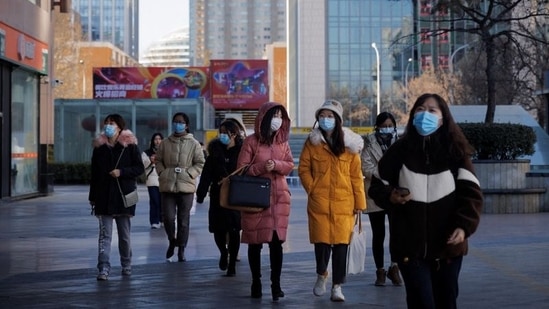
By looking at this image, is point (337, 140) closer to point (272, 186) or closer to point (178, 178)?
point (272, 186)

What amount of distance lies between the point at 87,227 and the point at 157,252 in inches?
201

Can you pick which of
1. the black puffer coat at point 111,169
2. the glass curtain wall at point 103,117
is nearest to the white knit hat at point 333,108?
the black puffer coat at point 111,169

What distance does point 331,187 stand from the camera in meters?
9.62

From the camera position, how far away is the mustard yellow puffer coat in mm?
9570

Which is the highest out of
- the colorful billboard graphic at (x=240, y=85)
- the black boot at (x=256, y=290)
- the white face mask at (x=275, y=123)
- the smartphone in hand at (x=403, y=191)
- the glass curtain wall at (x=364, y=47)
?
the glass curtain wall at (x=364, y=47)

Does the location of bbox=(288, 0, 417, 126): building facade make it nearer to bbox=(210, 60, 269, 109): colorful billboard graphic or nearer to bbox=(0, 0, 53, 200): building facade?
bbox=(210, 60, 269, 109): colorful billboard graphic

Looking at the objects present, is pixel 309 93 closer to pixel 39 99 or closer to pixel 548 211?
pixel 39 99

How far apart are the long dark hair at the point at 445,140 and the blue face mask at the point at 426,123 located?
5 cm

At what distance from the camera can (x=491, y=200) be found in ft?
73.1

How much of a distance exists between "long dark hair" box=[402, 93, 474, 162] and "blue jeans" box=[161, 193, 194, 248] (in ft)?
22.8

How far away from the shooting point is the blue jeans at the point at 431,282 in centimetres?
627

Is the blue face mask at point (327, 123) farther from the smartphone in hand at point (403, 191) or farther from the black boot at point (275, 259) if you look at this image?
the smartphone in hand at point (403, 191)

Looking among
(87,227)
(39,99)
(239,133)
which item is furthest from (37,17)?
(239,133)

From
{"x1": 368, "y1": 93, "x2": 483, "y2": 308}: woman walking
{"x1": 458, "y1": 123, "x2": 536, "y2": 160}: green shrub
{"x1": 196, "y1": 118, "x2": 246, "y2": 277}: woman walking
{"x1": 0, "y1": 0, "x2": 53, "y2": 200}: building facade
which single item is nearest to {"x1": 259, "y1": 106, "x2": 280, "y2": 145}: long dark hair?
{"x1": 196, "y1": 118, "x2": 246, "y2": 277}: woman walking
